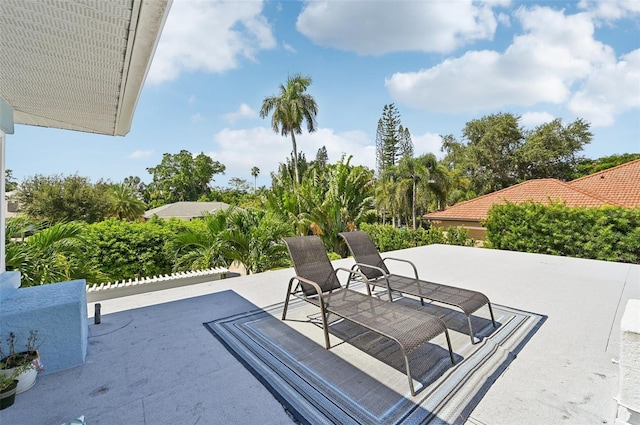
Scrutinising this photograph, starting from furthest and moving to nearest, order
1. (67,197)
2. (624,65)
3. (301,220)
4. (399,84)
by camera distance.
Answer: (67,197)
(399,84)
(624,65)
(301,220)

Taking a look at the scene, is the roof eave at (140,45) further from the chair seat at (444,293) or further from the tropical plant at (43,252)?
the chair seat at (444,293)

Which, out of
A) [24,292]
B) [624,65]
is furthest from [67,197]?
[624,65]

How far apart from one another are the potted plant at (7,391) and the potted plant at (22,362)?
0.05 m

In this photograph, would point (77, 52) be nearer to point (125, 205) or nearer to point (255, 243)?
point (255, 243)

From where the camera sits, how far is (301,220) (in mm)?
11312

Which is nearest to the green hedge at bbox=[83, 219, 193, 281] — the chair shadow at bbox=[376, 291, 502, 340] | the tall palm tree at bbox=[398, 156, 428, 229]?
the chair shadow at bbox=[376, 291, 502, 340]

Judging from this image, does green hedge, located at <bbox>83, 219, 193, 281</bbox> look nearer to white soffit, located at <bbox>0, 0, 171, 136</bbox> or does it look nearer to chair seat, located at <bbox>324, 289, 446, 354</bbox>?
white soffit, located at <bbox>0, 0, 171, 136</bbox>

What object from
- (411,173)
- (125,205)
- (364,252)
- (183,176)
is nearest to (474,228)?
(411,173)

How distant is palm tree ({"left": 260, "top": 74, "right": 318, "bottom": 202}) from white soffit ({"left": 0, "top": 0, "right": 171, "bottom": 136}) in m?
20.4

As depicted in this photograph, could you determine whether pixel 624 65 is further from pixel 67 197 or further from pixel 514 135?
pixel 67 197

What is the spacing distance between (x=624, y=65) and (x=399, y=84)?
10.0 metres

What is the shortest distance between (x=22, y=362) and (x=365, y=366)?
9.24 feet

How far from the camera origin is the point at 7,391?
2150mm

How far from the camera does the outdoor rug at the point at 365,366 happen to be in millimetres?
2158
